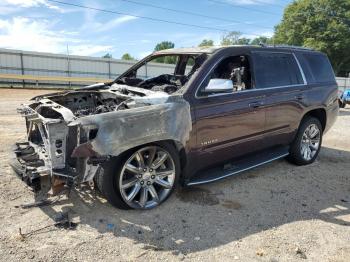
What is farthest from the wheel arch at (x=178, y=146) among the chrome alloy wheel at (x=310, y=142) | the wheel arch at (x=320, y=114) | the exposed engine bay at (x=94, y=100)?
the wheel arch at (x=320, y=114)

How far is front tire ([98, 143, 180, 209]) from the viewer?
13.2 ft

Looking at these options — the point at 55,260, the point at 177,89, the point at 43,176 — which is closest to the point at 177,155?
the point at 177,89

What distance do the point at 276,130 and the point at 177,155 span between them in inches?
78.8

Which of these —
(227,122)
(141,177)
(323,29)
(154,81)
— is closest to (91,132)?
(141,177)

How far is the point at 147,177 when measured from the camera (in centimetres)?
433

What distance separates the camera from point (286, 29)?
195 feet

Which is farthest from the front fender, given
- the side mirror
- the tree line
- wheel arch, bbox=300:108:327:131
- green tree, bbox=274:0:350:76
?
green tree, bbox=274:0:350:76

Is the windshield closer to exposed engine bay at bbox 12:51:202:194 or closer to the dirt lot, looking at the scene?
exposed engine bay at bbox 12:51:202:194

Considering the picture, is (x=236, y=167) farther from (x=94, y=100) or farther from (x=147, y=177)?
(x=94, y=100)

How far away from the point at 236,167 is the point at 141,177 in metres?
1.50

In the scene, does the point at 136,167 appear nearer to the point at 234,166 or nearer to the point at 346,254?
the point at 234,166

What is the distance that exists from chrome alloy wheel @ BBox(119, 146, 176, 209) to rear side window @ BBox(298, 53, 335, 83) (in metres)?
3.28

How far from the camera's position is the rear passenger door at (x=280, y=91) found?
5445mm

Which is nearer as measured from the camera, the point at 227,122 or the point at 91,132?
the point at 91,132
